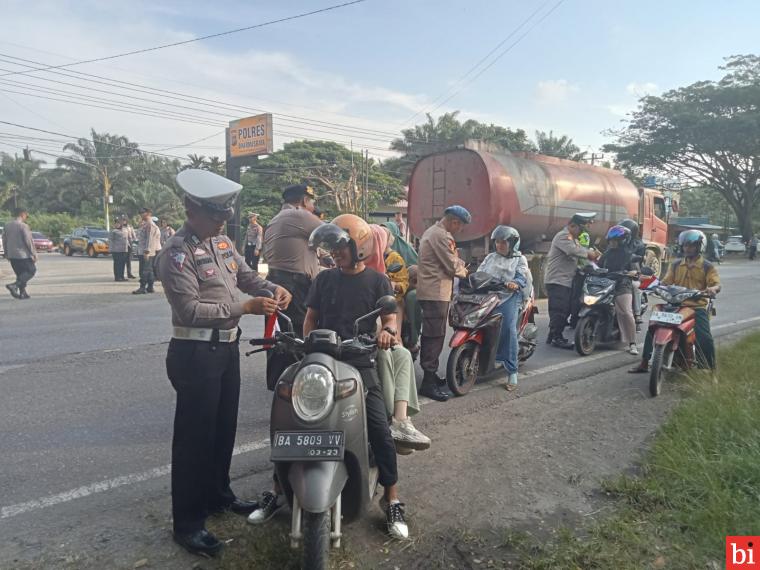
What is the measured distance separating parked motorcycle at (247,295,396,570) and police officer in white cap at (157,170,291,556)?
0.32 m

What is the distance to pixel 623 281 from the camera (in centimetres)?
696

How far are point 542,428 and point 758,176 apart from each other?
38.1 metres

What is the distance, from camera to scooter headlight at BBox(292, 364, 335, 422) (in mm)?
2395

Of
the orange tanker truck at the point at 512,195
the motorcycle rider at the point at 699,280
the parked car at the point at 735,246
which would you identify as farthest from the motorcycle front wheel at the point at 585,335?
the parked car at the point at 735,246

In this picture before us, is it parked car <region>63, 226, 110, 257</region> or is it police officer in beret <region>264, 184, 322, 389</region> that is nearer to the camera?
police officer in beret <region>264, 184, 322, 389</region>

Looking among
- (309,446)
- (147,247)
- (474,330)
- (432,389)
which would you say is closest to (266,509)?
(309,446)

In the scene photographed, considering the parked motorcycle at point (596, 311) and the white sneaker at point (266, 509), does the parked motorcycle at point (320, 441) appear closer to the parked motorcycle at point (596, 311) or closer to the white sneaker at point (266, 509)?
the white sneaker at point (266, 509)

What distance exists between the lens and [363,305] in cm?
310

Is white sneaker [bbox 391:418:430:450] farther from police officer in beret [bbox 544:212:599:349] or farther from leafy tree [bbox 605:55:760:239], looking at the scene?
leafy tree [bbox 605:55:760:239]

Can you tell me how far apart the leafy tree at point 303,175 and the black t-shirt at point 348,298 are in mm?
31203

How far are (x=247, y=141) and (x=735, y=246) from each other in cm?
3040

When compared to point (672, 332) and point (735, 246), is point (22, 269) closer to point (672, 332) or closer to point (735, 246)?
point (672, 332)

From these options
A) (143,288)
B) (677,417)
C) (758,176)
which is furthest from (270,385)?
(758,176)

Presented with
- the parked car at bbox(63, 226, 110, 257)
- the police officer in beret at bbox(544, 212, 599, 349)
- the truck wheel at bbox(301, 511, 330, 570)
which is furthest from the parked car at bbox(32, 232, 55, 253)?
the truck wheel at bbox(301, 511, 330, 570)
